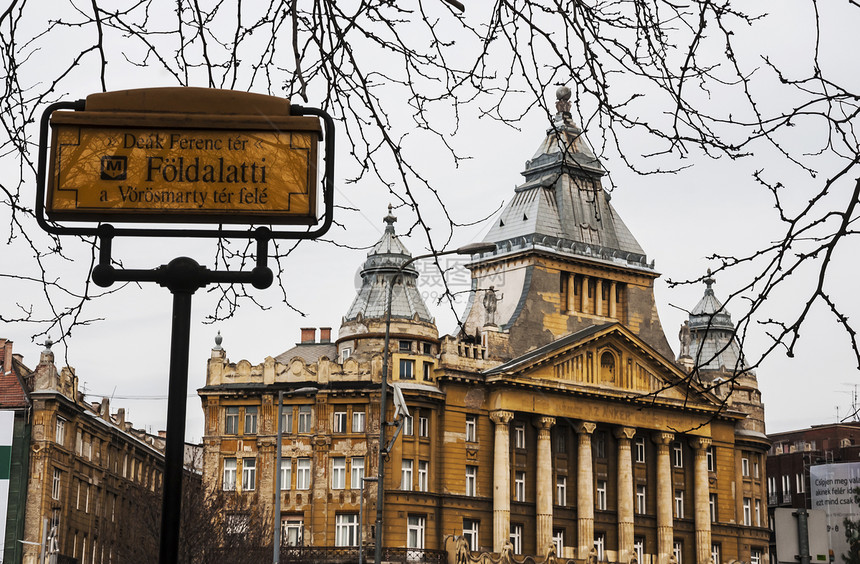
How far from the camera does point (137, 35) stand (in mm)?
7875

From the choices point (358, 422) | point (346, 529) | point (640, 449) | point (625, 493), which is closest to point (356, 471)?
point (358, 422)

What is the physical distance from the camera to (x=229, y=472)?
65.9 metres

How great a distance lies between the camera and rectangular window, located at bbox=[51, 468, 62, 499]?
63.5m

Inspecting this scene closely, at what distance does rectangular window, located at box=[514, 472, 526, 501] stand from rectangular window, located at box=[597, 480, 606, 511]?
4813mm

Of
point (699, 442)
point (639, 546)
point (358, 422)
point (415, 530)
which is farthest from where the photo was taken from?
point (699, 442)

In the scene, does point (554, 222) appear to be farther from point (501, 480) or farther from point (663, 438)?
point (501, 480)

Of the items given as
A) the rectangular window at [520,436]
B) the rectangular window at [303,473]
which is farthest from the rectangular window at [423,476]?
the rectangular window at [520,436]

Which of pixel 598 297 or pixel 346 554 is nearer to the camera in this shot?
pixel 346 554

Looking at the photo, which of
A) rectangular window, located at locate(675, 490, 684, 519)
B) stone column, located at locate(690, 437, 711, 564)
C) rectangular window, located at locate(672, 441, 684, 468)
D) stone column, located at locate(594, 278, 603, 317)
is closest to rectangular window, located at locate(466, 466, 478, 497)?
stone column, located at locate(594, 278, 603, 317)

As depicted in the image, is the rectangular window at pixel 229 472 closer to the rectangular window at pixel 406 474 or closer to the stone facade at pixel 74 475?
the stone facade at pixel 74 475

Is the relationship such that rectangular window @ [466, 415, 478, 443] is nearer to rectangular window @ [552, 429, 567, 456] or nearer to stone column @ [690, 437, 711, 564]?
rectangular window @ [552, 429, 567, 456]

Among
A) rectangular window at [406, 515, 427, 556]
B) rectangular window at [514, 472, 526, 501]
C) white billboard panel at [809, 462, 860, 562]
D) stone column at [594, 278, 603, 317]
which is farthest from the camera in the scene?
white billboard panel at [809, 462, 860, 562]

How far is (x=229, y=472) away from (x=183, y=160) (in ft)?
199

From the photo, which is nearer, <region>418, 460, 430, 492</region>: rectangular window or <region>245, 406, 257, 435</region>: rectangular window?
<region>418, 460, 430, 492</region>: rectangular window
